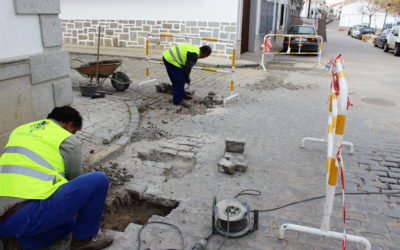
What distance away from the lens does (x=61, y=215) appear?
2.52 metres

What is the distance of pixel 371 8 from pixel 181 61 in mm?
74241

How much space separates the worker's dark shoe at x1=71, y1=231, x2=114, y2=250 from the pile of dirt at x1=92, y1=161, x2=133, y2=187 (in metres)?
1.06

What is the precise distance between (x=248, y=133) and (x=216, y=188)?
84.7 inches

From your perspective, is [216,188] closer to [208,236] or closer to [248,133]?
[208,236]

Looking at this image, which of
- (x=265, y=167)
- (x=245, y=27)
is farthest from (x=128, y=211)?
(x=245, y=27)

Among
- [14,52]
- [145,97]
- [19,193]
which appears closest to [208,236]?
[19,193]

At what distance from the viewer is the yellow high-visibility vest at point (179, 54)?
23.5 feet

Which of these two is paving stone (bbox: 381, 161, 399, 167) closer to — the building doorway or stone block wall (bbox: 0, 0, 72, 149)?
stone block wall (bbox: 0, 0, 72, 149)

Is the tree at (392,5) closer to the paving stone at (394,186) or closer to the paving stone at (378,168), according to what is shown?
the paving stone at (378,168)

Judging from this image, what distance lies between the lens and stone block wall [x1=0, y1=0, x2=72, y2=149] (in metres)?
4.16

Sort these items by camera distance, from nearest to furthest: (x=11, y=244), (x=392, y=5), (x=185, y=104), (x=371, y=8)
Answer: (x=11, y=244), (x=185, y=104), (x=392, y=5), (x=371, y=8)

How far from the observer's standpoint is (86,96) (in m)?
7.60

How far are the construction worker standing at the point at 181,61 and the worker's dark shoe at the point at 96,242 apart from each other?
4.62 metres

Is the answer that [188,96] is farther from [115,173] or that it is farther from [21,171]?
[21,171]
